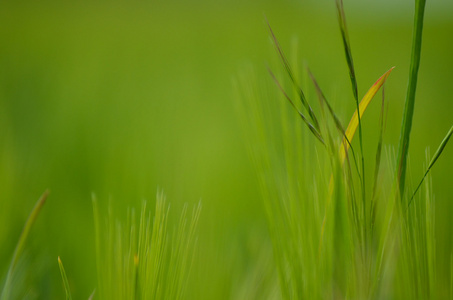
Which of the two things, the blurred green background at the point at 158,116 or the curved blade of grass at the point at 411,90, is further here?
the blurred green background at the point at 158,116

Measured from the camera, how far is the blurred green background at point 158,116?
327 millimetres

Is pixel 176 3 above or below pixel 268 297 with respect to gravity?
above

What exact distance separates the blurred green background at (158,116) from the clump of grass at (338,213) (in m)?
0.06

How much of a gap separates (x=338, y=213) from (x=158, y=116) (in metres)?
0.43

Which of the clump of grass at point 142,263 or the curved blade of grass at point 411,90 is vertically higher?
the curved blade of grass at point 411,90

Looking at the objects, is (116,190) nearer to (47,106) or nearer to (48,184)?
(48,184)

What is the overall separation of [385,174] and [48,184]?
1.13 ft

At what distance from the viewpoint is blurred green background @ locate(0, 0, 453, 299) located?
327 millimetres

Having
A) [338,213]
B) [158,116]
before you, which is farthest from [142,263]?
[158,116]

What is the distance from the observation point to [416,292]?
0.17m

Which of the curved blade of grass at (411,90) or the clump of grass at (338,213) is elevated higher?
the curved blade of grass at (411,90)

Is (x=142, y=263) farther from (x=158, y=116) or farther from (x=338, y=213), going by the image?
(x=158, y=116)

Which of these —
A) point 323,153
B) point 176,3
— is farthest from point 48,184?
point 176,3

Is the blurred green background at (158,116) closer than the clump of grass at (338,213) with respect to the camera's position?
No
